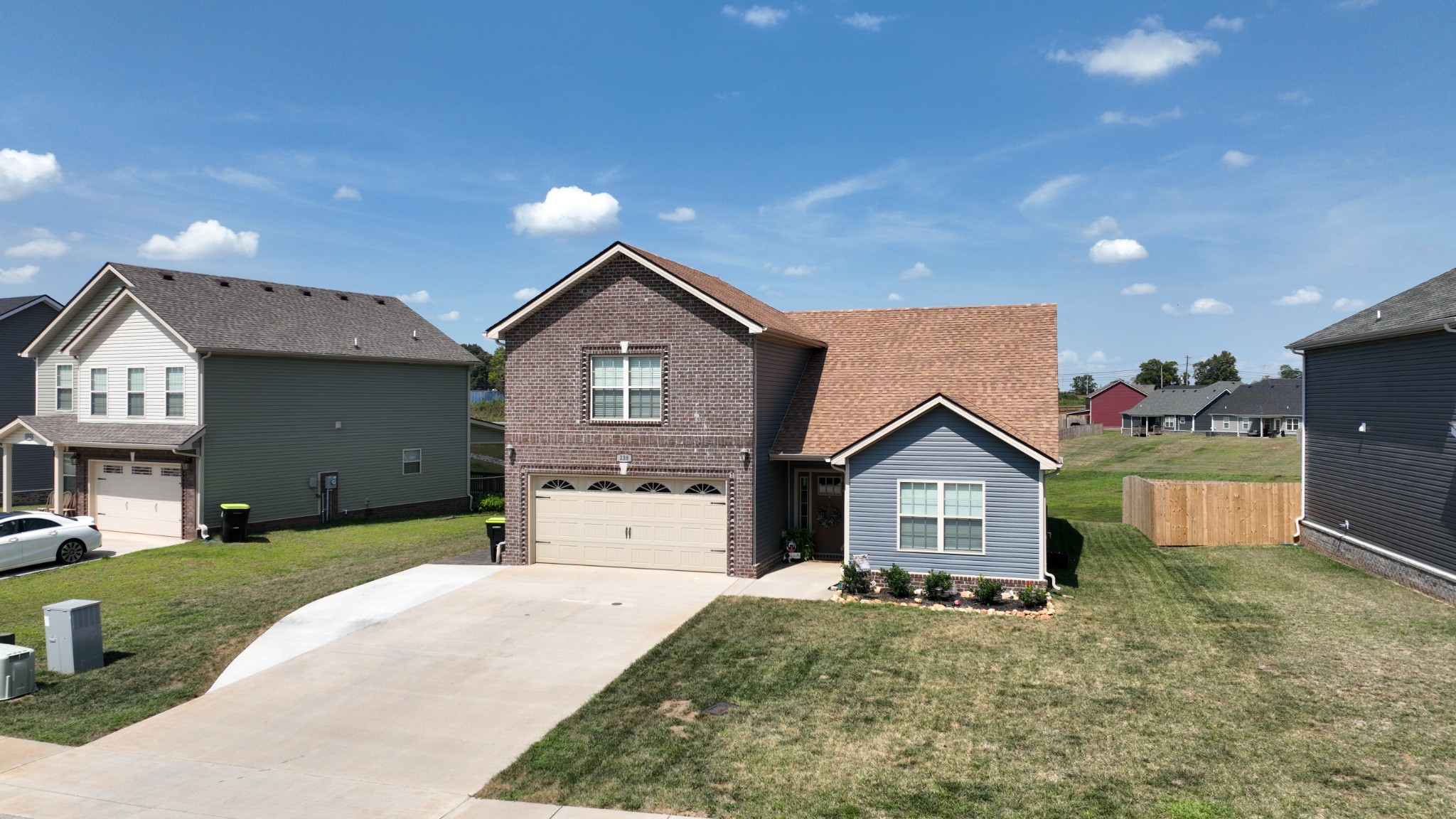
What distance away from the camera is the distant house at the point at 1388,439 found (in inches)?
635

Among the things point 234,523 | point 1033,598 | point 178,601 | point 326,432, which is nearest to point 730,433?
point 1033,598

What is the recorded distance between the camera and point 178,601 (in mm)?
17156

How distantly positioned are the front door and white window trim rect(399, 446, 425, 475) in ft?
53.5

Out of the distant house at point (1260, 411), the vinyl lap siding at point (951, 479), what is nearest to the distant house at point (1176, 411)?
the distant house at point (1260, 411)

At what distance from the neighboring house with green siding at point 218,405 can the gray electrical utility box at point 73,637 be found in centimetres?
1211

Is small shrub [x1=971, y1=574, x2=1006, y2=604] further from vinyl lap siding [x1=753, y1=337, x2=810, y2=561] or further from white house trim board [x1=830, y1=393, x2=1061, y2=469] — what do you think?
vinyl lap siding [x1=753, y1=337, x2=810, y2=561]

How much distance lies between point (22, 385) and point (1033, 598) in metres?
37.7

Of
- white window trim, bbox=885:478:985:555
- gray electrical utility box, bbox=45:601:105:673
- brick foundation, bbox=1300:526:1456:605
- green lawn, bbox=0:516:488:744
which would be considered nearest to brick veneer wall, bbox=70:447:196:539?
green lawn, bbox=0:516:488:744

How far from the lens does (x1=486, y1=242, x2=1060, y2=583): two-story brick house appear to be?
56.3 feet

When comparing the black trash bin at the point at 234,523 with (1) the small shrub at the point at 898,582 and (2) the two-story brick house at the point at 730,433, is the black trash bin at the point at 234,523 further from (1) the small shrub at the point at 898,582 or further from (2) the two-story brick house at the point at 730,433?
(1) the small shrub at the point at 898,582

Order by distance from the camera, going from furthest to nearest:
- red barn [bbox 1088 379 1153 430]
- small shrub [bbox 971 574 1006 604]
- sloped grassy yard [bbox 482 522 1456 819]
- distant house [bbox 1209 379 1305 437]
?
red barn [bbox 1088 379 1153 430], distant house [bbox 1209 379 1305 437], small shrub [bbox 971 574 1006 604], sloped grassy yard [bbox 482 522 1456 819]

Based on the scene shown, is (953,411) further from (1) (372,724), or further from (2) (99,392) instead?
(2) (99,392)

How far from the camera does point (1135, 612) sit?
50.6ft

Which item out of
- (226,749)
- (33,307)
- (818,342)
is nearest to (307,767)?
(226,749)
